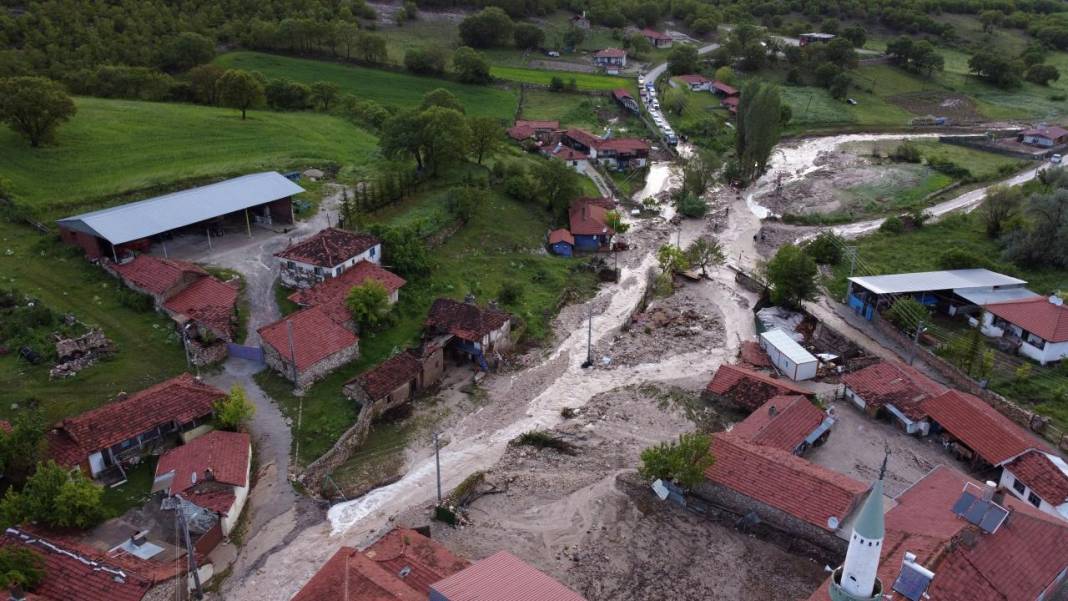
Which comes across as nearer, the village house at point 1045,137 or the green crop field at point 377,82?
the green crop field at point 377,82

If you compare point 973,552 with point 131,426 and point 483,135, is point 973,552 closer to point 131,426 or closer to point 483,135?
point 131,426

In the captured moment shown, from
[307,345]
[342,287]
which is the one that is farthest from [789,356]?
[307,345]

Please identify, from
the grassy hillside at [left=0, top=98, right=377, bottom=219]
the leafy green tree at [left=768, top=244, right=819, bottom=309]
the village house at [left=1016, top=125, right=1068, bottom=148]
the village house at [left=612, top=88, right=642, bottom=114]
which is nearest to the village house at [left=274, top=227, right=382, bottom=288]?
the grassy hillside at [left=0, top=98, right=377, bottom=219]

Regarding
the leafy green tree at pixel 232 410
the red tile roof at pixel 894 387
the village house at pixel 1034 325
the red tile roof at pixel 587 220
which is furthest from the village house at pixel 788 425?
the red tile roof at pixel 587 220

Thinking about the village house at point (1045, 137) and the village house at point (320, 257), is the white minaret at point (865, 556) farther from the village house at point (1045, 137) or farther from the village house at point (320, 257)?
the village house at point (1045, 137)

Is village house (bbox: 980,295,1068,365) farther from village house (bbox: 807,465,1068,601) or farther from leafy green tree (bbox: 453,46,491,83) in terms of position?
leafy green tree (bbox: 453,46,491,83)

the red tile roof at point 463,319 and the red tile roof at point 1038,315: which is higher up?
the red tile roof at point 1038,315

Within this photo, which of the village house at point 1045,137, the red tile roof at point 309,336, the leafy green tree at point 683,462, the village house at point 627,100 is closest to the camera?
the leafy green tree at point 683,462
